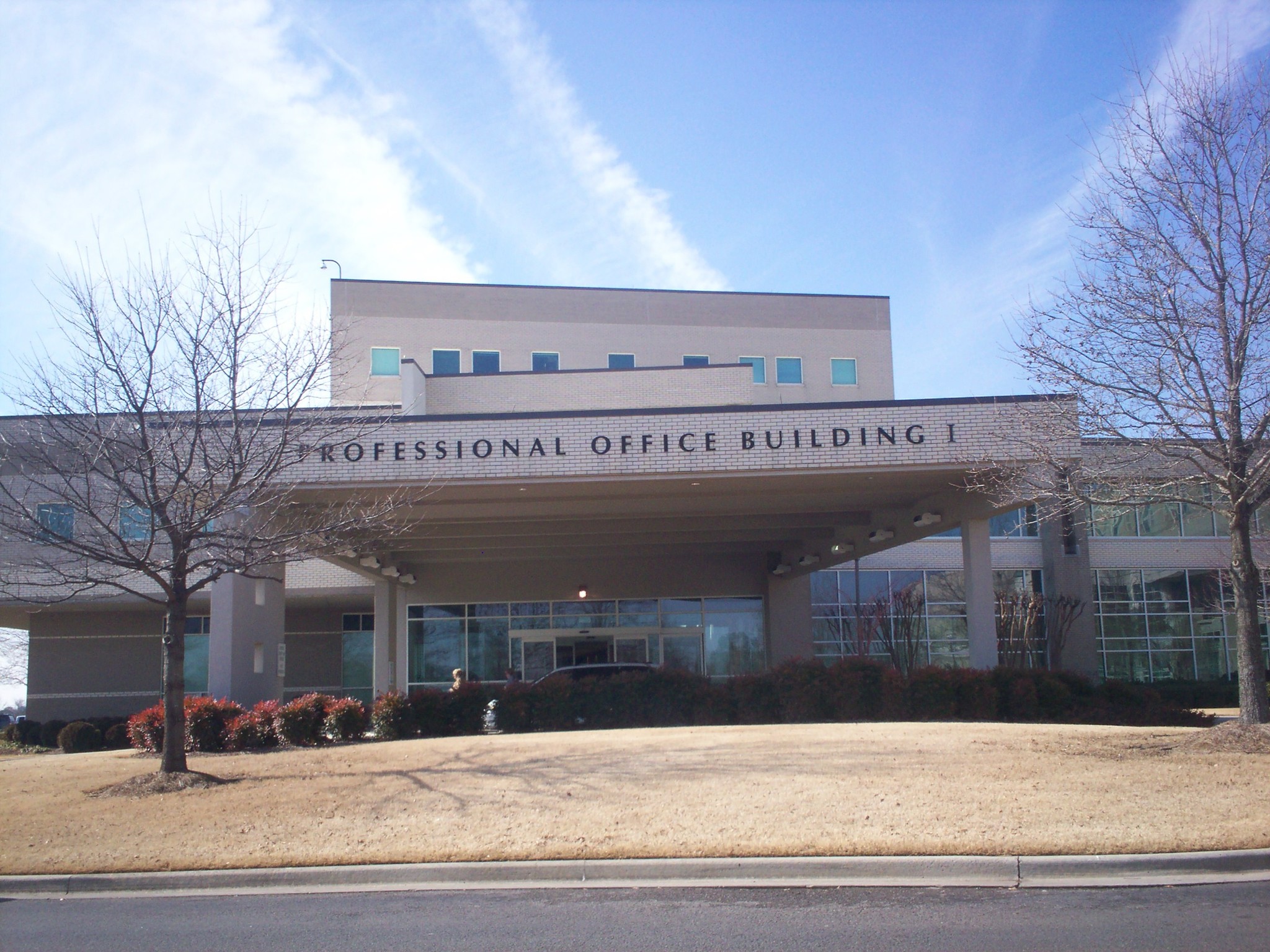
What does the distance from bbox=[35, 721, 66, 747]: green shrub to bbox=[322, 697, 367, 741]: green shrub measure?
14362 millimetres

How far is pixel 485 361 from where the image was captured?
120ft

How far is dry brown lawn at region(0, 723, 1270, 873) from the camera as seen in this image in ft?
28.0

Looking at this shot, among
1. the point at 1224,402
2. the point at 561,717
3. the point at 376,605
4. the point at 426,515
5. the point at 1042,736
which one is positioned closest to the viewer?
the point at 1224,402

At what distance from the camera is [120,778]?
43.4 ft

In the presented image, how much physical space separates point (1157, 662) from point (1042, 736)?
24.1 m

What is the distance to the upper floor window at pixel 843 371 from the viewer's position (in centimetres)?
3900

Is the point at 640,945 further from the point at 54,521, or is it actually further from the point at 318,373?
the point at 54,521

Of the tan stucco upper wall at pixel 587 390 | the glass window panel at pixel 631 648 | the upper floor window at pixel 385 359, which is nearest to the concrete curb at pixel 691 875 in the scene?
the tan stucco upper wall at pixel 587 390

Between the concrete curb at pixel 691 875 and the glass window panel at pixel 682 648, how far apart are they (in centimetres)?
2445

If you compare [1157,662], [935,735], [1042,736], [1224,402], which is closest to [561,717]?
[935,735]

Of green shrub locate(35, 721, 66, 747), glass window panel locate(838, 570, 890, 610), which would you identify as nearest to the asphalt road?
green shrub locate(35, 721, 66, 747)

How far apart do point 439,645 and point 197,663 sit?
9.04 m

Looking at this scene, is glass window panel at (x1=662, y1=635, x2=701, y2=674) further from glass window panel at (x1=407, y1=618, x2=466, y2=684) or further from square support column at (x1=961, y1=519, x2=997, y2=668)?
square support column at (x1=961, y1=519, x2=997, y2=668)

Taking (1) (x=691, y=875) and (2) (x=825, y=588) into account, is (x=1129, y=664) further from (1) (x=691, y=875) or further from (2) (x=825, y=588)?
(1) (x=691, y=875)
